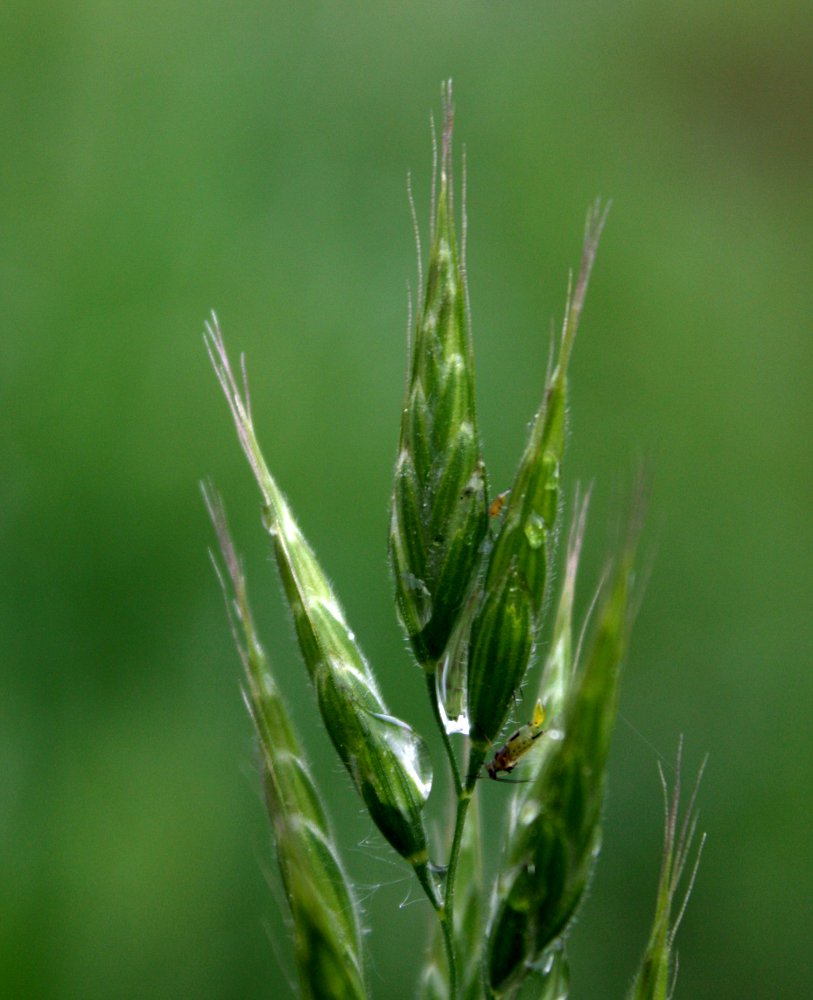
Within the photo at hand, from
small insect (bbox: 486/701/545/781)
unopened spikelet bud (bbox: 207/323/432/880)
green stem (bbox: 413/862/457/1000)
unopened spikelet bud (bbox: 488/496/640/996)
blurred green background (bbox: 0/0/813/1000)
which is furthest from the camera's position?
blurred green background (bbox: 0/0/813/1000)

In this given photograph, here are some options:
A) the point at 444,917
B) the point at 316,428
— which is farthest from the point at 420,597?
the point at 316,428

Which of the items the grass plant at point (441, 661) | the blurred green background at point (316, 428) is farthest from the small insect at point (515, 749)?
the blurred green background at point (316, 428)

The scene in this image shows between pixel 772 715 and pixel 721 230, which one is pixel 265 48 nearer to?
pixel 721 230

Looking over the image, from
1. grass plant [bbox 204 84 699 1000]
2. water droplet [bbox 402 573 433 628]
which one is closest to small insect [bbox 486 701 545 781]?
grass plant [bbox 204 84 699 1000]

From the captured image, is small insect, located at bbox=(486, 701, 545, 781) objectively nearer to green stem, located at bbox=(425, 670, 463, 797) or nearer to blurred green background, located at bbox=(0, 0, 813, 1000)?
green stem, located at bbox=(425, 670, 463, 797)

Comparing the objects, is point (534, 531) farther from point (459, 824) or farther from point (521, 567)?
point (459, 824)

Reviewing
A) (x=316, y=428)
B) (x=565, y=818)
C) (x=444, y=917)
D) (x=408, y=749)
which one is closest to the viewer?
(x=565, y=818)
